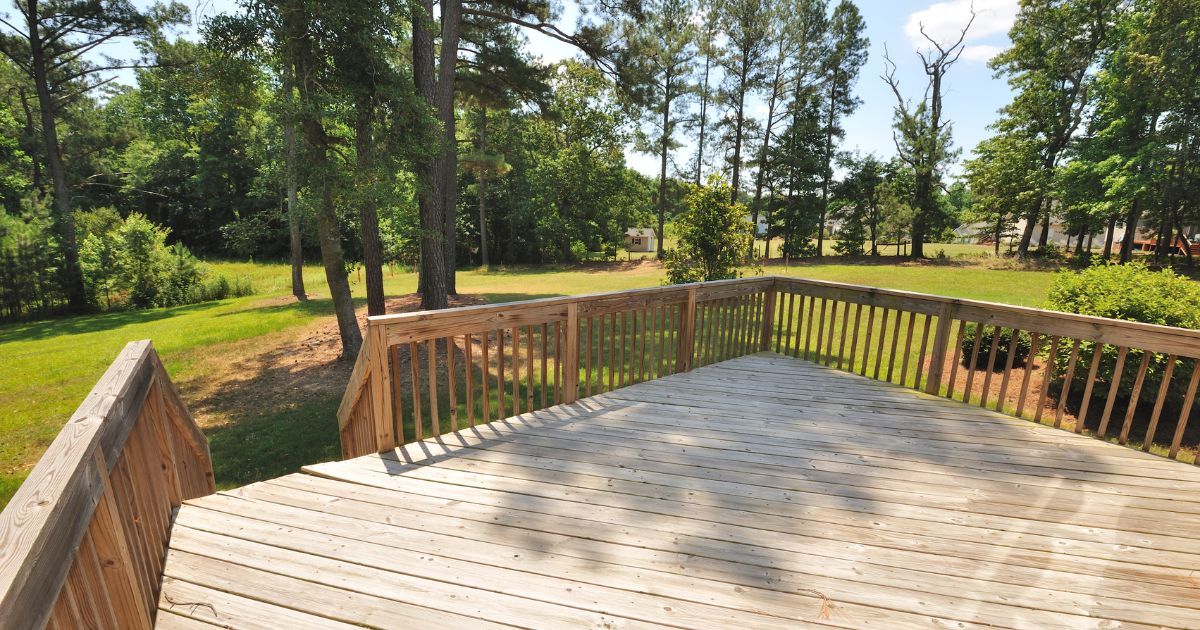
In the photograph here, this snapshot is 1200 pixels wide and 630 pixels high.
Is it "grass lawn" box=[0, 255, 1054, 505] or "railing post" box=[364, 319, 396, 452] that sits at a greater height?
"railing post" box=[364, 319, 396, 452]

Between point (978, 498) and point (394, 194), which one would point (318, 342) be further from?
point (978, 498)

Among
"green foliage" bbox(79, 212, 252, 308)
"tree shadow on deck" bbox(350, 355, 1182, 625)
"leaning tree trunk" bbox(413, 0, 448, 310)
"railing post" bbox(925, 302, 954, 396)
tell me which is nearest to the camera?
"tree shadow on deck" bbox(350, 355, 1182, 625)

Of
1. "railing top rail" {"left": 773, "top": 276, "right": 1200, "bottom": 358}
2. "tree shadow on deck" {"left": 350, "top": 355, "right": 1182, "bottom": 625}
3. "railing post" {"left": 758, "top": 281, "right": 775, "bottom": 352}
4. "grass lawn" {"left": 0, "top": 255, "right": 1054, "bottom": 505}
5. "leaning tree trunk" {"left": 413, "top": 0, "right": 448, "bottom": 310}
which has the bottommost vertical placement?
"grass lawn" {"left": 0, "top": 255, "right": 1054, "bottom": 505}

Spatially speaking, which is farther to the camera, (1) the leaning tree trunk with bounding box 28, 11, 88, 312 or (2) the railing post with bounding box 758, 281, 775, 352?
(1) the leaning tree trunk with bounding box 28, 11, 88, 312

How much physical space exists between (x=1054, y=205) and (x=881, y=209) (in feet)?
23.4

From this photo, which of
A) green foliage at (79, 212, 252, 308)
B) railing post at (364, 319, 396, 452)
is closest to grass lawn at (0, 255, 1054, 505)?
green foliage at (79, 212, 252, 308)

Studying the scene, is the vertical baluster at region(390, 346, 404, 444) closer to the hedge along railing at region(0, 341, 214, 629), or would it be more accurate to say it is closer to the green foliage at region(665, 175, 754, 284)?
the hedge along railing at region(0, 341, 214, 629)

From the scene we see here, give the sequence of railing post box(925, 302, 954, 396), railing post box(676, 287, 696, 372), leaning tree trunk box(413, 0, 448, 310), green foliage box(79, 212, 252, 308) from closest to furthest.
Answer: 1. railing post box(925, 302, 954, 396)
2. railing post box(676, 287, 696, 372)
3. leaning tree trunk box(413, 0, 448, 310)
4. green foliage box(79, 212, 252, 308)

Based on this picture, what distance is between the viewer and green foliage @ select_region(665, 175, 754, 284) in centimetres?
835

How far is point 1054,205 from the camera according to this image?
76.5ft

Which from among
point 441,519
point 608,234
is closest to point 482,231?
point 608,234

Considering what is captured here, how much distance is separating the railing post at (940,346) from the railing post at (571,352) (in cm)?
311

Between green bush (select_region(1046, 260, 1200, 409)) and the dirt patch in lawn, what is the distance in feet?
29.8

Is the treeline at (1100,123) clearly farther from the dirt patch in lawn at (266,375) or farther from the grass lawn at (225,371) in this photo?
the dirt patch in lawn at (266,375)
